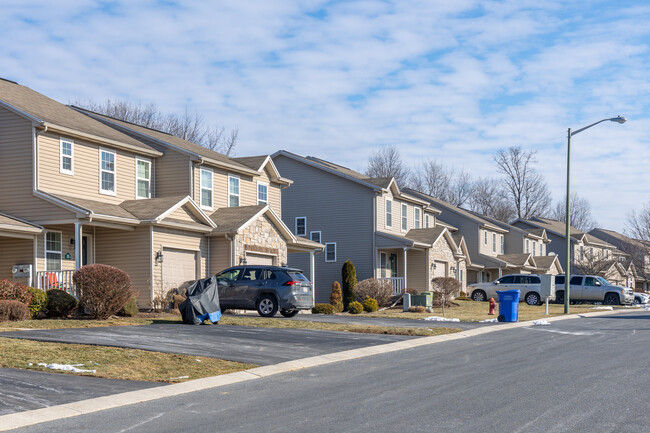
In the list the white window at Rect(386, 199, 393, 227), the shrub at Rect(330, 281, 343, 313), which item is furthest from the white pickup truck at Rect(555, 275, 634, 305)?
the shrub at Rect(330, 281, 343, 313)

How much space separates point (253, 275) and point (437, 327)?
5985mm

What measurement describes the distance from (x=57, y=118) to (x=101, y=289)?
8.21m

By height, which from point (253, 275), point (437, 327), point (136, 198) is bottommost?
point (437, 327)

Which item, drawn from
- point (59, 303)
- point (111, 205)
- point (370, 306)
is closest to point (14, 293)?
point (59, 303)

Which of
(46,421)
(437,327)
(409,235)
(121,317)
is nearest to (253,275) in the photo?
(121,317)

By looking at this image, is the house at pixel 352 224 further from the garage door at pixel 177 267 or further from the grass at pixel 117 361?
the grass at pixel 117 361

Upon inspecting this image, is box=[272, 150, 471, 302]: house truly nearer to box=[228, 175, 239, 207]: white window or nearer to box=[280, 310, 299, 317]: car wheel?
box=[228, 175, 239, 207]: white window

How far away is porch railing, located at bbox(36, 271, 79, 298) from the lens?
22781 millimetres

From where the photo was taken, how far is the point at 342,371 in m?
12.6

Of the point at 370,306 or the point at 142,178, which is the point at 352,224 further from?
the point at 142,178

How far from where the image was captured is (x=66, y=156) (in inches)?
973

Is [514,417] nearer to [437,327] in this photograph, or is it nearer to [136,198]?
[437,327]

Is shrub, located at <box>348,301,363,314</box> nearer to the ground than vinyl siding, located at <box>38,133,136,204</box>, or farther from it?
nearer to the ground

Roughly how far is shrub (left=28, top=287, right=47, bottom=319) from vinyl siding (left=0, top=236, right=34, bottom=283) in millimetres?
3215
